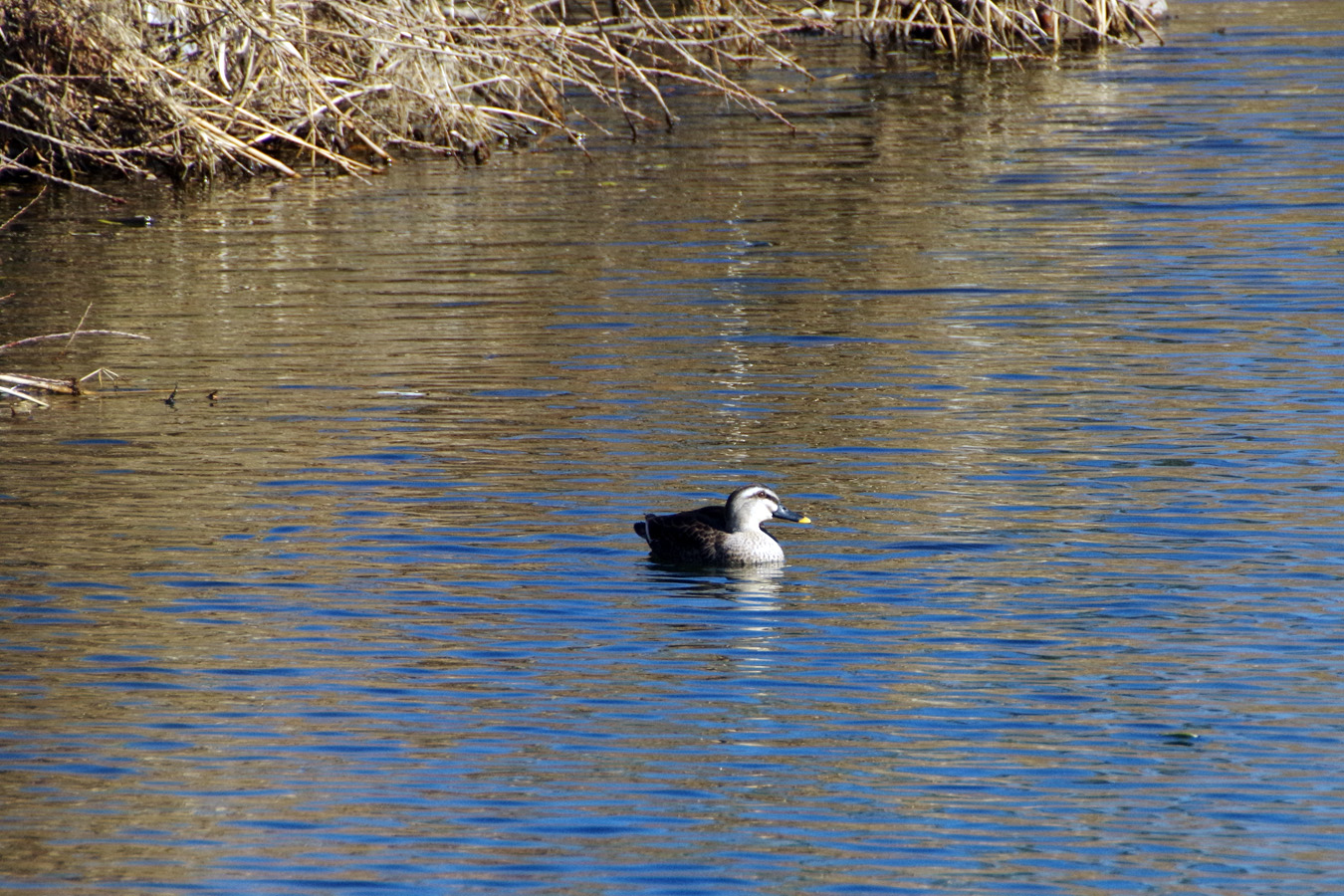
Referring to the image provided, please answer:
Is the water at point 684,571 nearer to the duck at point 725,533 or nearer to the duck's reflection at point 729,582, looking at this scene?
the duck's reflection at point 729,582

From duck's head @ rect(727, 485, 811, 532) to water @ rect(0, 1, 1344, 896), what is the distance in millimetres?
370

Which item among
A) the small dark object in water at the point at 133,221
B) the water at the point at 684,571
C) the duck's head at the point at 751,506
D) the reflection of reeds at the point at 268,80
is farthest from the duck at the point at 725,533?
the reflection of reeds at the point at 268,80

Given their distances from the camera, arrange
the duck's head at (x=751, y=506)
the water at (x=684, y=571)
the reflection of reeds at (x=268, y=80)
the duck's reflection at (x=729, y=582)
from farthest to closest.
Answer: the reflection of reeds at (x=268, y=80), the duck's head at (x=751, y=506), the duck's reflection at (x=729, y=582), the water at (x=684, y=571)

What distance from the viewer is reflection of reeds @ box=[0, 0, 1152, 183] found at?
21.7m

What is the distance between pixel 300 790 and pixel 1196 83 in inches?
912

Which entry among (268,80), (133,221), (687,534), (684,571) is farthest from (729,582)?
(268,80)

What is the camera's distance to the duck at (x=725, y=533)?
10.3 meters

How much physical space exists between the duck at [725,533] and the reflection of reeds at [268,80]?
12332mm

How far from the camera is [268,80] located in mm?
22484

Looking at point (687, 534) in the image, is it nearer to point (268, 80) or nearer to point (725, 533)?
point (725, 533)

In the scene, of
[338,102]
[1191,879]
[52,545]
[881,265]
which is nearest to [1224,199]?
[881,265]

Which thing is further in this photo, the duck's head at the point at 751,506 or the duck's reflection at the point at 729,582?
the duck's head at the point at 751,506

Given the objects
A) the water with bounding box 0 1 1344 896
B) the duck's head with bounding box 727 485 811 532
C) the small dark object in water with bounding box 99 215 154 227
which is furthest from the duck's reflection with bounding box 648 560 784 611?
the small dark object in water with bounding box 99 215 154 227

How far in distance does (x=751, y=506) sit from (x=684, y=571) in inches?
21.4
